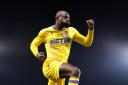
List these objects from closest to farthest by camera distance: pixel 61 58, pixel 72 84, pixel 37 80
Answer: pixel 72 84 < pixel 61 58 < pixel 37 80

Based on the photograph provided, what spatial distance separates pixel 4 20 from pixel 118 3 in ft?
6.23

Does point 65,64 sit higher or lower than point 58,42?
lower

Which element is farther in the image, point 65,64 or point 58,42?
point 58,42

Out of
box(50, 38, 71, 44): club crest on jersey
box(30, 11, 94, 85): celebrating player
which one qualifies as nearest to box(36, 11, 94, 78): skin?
box(30, 11, 94, 85): celebrating player

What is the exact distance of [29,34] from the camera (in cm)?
639

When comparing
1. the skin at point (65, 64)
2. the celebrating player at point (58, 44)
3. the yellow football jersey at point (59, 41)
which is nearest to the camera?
the skin at point (65, 64)

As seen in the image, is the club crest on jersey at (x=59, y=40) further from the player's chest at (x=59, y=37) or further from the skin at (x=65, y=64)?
the skin at (x=65, y=64)

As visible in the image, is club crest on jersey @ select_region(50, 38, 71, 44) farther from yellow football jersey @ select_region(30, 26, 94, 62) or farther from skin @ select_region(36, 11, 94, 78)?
skin @ select_region(36, 11, 94, 78)

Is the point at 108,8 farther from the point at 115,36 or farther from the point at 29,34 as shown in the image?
the point at 29,34

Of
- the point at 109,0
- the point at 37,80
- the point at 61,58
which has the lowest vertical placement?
the point at 37,80

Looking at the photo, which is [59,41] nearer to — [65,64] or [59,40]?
[59,40]

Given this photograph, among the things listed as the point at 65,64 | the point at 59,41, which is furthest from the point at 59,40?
the point at 65,64

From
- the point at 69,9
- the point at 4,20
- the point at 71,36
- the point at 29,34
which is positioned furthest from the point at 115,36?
the point at 71,36

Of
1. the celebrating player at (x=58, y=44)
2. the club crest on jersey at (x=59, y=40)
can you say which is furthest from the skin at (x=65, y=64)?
the club crest on jersey at (x=59, y=40)
